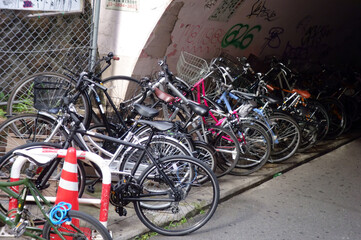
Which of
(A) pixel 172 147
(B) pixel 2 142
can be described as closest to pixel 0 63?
(B) pixel 2 142

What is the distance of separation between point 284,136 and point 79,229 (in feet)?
13.9

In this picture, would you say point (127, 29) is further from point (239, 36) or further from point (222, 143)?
point (239, 36)

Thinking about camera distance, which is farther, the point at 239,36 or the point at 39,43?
the point at 239,36

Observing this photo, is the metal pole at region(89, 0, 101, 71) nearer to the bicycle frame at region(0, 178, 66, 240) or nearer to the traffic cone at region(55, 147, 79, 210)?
the traffic cone at region(55, 147, 79, 210)

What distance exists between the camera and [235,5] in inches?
275

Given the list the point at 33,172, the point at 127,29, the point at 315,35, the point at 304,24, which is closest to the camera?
the point at 33,172

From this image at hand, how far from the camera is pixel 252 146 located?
18.6 feet

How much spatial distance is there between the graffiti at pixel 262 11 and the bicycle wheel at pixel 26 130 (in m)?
4.88

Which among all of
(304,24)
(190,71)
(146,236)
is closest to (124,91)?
(190,71)

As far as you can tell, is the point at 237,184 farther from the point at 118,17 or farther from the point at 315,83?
the point at 315,83

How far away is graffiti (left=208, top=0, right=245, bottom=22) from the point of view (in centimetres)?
668

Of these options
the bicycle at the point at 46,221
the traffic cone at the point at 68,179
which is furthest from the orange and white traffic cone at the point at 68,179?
the bicycle at the point at 46,221

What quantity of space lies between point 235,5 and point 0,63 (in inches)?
160

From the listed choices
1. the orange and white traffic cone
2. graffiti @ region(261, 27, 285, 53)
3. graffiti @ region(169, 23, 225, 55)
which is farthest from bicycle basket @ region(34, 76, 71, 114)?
graffiti @ region(261, 27, 285, 53)
